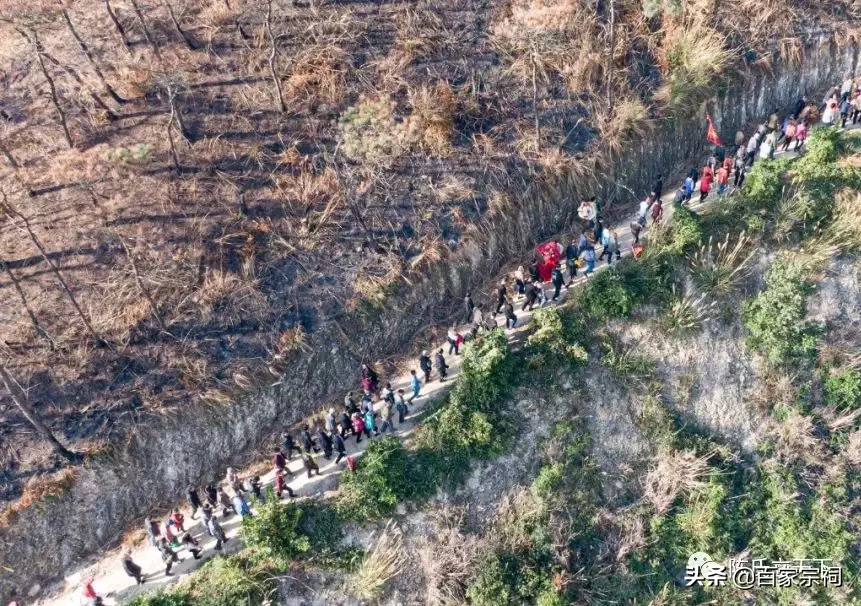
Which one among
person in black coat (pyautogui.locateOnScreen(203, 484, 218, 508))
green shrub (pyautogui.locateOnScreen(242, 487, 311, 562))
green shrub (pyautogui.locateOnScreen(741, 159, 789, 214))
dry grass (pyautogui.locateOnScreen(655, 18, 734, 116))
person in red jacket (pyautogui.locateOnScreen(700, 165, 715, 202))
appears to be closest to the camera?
green shrub (pyautogui.locateOnScreen(242, 487, 311, 562))

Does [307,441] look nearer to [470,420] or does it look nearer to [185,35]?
[470,420]

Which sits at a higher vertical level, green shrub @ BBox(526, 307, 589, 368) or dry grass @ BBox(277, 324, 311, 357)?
dry grass @ BBox(277, 324, 311, 357)

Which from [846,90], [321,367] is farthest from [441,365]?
[846,90]

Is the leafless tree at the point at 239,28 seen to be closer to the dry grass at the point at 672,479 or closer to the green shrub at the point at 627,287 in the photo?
the green shrub at the point at 627,287

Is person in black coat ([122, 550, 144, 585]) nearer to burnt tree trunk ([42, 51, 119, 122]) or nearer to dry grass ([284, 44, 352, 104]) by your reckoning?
burnt tree trunk ([42, 51, 119, 122])

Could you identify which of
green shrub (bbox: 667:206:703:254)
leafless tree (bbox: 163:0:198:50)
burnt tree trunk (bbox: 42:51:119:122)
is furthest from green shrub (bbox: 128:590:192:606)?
leafless tree (bbox: 163:0:198:50)

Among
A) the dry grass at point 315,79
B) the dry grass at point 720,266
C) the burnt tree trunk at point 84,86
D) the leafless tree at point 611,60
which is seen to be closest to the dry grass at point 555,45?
the leafless tree at point 611,60

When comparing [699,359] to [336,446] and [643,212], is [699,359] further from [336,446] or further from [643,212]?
[336,446]
